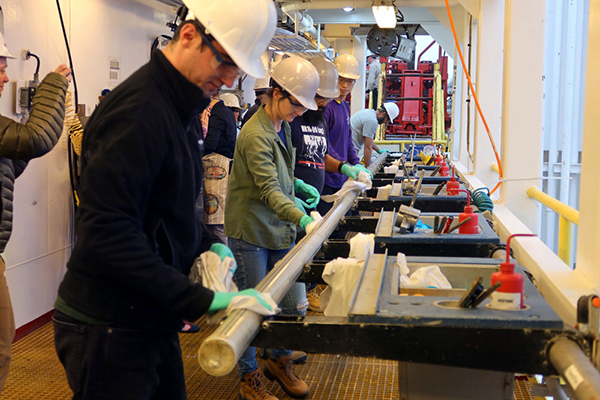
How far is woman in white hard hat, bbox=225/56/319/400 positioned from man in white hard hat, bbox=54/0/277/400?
133cm

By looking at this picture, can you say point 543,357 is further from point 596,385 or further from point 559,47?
point 559,47

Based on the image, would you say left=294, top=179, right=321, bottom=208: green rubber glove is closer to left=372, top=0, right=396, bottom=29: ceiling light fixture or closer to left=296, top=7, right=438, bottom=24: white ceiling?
left=372, top=0, right=396, bottom=29: ceiling light fixture

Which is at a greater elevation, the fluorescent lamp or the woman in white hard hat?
the fluorescent lamp

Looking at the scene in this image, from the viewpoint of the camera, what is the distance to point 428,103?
13750 millimetres

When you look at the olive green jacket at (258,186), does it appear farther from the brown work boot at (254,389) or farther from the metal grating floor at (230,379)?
the metal grating floor at (230,379)

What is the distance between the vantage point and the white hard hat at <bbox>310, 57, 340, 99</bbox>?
430 centimetres

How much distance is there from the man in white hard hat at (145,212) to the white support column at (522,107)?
273cm

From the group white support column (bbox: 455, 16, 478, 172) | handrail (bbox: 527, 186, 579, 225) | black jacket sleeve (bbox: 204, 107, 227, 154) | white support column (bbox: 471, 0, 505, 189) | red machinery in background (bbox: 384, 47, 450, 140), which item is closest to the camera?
handrail (bbox: 527, 186, 579, 225)

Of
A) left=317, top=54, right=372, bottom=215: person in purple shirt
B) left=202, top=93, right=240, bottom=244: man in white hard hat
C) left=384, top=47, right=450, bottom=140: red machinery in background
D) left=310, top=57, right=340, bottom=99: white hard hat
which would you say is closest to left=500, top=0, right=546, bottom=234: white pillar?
left=310, top=57, right=340, bottom=99: white hard hat

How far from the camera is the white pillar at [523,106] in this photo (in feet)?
12.6

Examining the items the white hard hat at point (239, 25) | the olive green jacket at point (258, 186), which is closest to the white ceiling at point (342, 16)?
the olive green jacket at point (258, 186)

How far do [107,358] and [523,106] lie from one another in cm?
326

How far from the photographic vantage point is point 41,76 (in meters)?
4.30

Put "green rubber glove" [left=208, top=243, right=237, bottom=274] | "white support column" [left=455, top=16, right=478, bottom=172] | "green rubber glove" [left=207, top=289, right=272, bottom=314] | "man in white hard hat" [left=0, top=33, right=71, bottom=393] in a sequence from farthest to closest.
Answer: "white support column" [left=455, top=16, right=478, bottom=172] → "man in white hard hat" [left=0, top=33, right=71, bottom=393] → "green rubber glove" [left=208, top=243, right=237, bottom=274] → "green rubber glove" [left=207, top=289, right=272, bottom=314]
